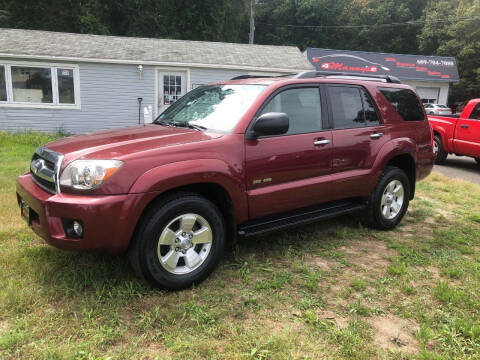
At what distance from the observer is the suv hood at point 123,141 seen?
9.89 feet

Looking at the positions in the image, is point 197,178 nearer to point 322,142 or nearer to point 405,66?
point 322,142

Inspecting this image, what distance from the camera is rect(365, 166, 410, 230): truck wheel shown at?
4664 mm

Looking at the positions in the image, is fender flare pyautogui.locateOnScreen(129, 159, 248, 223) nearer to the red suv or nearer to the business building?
the red suv

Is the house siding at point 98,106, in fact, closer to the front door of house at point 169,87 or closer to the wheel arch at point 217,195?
the front door of house at point 169,87

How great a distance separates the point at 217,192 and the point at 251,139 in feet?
1.83

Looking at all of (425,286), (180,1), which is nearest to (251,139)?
(425,286)

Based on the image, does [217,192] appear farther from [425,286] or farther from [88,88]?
[88,88]

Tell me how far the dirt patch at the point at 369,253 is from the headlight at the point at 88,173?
2520 mm

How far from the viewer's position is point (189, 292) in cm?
319

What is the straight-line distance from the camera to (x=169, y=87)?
14.3 metres

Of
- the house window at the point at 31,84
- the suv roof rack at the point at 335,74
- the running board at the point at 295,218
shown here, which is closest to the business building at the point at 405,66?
the house window at the point at 31,84

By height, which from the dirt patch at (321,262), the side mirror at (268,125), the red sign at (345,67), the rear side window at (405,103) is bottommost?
the dirt patch at (321,262)

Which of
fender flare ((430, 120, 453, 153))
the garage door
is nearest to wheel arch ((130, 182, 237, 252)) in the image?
fender flare ((430, 120, 453, 153))

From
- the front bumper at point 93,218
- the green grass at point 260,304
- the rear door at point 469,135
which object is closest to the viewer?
the green grass at point 260,304
